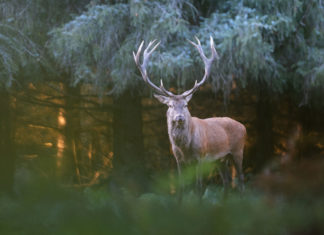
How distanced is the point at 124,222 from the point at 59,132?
414 inches

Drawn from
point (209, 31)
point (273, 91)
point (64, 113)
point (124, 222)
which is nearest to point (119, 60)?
point (209, 31)

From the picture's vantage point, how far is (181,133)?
5.74m

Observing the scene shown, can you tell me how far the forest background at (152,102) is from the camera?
656 millimetres

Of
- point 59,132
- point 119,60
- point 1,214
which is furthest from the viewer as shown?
point 59,132

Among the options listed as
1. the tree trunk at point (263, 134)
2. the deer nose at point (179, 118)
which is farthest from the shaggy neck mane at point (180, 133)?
the tree trunk at point (263, 134)

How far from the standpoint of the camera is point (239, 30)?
6.88 meters

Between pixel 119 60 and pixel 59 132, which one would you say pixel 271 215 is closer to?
pixel 119 60

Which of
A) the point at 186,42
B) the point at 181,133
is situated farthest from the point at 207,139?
the point at 186,42

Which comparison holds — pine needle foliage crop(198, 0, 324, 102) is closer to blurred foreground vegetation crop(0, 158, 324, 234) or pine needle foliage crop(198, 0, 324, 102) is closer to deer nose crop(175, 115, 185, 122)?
deer nose crop(175, 115, 185, 122)

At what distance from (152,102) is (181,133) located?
4.68 m

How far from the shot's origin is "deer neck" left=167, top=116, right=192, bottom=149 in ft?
18.7

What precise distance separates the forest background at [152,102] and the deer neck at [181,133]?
76 centimetres

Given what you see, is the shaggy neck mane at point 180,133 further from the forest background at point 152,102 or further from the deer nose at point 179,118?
the forest background at point 152,102

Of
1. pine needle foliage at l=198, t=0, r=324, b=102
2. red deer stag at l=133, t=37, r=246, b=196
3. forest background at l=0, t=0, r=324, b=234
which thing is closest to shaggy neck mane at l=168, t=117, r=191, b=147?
red deer stag at l=133, t=37, r=246, b=196
